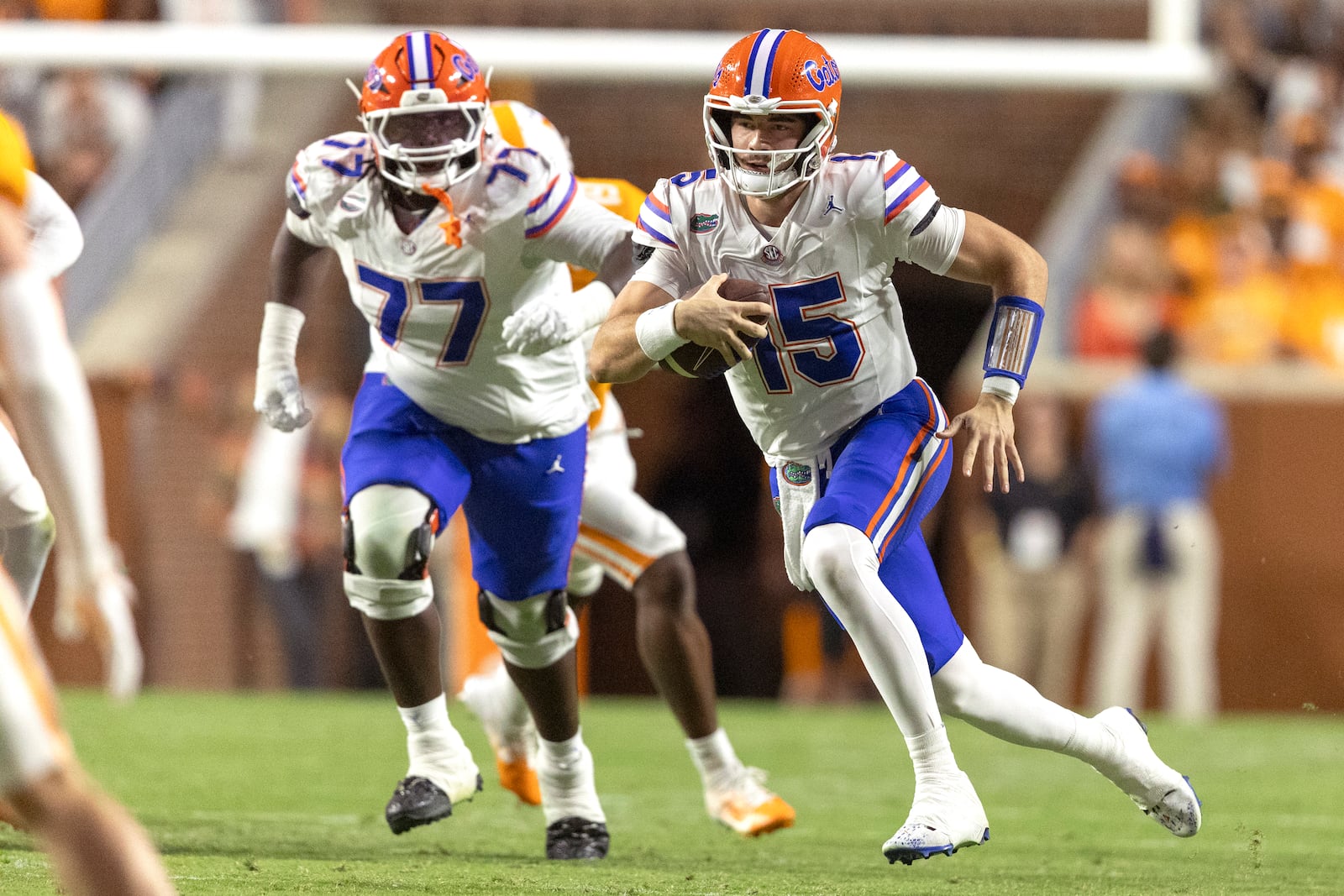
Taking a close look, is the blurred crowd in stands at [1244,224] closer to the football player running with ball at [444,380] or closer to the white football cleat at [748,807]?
the white football cleat at [748,807]

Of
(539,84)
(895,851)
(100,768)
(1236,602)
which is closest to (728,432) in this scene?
(539,84)

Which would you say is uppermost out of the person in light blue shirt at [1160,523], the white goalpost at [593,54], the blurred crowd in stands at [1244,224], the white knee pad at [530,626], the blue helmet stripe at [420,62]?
the blue helmet stripe at [420,62]

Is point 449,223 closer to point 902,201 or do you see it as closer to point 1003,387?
point 902,201

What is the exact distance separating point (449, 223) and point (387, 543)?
29.2 inches

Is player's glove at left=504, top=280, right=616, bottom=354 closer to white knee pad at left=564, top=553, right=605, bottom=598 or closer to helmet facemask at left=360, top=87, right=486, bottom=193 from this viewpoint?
helmet facemask at left=360, top=87, right=486, bottom=193

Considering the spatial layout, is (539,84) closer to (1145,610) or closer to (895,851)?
(1145,610)

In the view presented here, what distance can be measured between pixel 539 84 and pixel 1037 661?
13.0ft

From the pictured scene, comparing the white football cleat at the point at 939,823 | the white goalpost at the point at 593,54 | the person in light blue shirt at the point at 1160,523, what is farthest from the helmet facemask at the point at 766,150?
the person in light blue shirt at the point at 1160,523

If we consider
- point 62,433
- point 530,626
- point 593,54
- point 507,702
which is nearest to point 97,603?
point 62,433

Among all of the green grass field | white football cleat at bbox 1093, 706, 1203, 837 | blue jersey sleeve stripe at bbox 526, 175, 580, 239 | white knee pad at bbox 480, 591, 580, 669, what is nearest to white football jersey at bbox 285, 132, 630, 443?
blue jersey sleeve stripe at bbox 526, 175, 580, 239

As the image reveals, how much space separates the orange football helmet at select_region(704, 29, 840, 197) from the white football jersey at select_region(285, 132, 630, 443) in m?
0.53

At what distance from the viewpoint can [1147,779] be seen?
168 inches

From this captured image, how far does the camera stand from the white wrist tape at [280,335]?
4857 millimetres

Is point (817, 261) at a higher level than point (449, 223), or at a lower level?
higher
